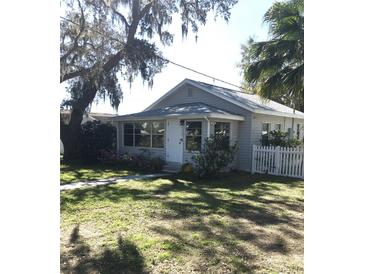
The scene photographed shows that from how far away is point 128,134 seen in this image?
54.3 ft

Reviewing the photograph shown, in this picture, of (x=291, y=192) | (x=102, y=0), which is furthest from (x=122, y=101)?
(x=291, y=192)

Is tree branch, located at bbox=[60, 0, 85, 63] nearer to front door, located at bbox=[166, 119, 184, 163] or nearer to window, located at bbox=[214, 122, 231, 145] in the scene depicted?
front door, located at bbox=[166, 119, 184, 163]

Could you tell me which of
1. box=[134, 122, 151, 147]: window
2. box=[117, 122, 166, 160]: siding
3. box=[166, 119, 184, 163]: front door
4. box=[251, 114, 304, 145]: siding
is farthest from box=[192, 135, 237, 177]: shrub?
box=[134, 122, 151, 147]: window

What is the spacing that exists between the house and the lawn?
4685mm

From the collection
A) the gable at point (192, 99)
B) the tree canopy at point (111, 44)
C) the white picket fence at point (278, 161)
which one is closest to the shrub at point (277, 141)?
the white picket fence at point (278, 161)

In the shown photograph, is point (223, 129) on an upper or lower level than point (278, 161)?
upper

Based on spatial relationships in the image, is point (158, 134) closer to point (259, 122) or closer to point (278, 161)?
point (259, 122)

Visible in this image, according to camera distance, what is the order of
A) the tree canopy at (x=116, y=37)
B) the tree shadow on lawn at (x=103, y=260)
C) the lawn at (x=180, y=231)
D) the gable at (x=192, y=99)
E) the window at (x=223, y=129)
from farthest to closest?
the tree canopy at (x=116, y=37), the gable at (x=192, y=99), the window at (x=223, y=129), the lawn at (x=180, y=231), the tree shadow on lawn at (x=103, y=260)

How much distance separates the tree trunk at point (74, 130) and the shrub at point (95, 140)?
339 mm

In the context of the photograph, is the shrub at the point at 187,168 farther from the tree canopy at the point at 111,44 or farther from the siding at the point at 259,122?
the tree canopy at the point at 111,44

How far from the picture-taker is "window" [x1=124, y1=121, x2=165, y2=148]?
48.3ft

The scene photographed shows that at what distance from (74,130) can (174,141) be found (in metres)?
6.85

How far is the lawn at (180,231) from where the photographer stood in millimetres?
3730

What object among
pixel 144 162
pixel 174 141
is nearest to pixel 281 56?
pixel 174 141
